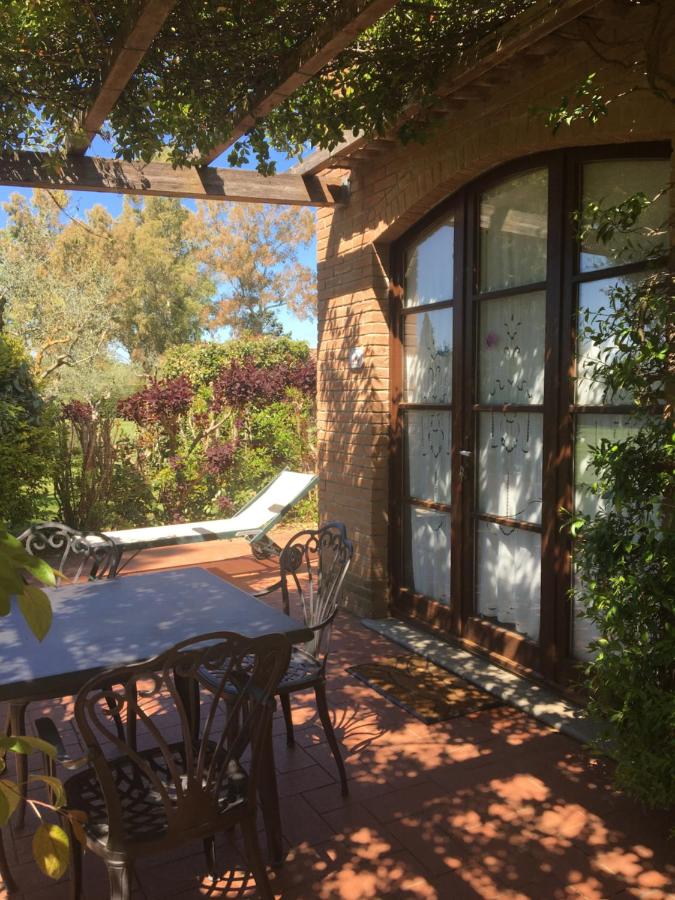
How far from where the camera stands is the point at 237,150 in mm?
4715

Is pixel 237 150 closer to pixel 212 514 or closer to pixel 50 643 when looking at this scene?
pixel 50 643

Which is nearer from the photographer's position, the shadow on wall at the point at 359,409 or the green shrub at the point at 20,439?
the shadow on wall at the point at 359,409

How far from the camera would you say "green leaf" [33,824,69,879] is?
2.90 feet

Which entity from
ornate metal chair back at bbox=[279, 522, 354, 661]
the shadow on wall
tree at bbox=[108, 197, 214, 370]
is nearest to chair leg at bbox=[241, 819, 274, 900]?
ornate metal chair back at bbox=[279, 522, 354, 661]

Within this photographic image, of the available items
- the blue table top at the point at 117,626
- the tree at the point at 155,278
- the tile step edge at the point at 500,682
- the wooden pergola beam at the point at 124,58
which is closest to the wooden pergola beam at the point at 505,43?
the wooden pergola beam at the point at 124,58

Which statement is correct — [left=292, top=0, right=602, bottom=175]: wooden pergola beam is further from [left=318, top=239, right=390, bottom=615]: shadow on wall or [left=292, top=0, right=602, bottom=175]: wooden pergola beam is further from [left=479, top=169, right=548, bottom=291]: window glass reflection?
[left=318, top=239, right=390, bottom=615]: shadow on wall

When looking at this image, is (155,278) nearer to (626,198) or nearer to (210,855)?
(626,198)

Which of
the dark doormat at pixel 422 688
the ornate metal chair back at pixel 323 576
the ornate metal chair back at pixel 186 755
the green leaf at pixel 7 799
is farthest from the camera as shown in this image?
the dark doormat at pixel 422 688

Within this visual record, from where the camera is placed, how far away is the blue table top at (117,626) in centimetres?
232

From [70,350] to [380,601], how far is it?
13.7 metres

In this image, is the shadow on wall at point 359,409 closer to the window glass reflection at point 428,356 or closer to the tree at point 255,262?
the window glass reflection at point 428,356

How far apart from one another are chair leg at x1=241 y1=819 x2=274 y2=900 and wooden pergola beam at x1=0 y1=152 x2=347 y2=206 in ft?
13.0

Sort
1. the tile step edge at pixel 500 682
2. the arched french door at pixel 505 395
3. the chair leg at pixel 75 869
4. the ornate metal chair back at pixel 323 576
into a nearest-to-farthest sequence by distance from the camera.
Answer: the chair leg at pixel 75 869
the ornate metal chair back at pixel 323 576
the tile step edge at pixel 500 682
the arched french door at pixel 505 395

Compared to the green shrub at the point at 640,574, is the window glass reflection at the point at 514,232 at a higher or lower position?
higher
